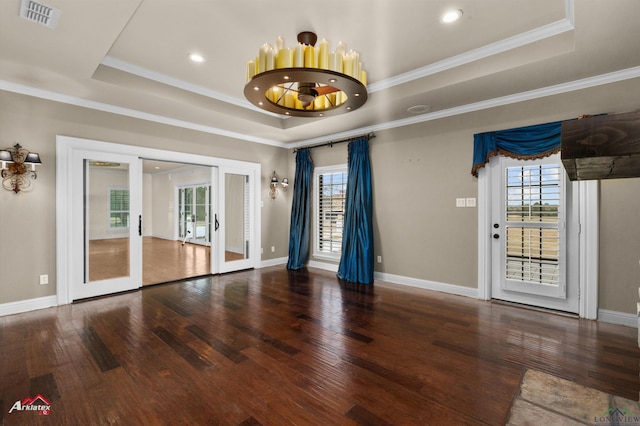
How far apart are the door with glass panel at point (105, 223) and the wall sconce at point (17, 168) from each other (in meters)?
0.44

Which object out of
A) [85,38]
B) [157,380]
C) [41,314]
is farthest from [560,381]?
[41,314]

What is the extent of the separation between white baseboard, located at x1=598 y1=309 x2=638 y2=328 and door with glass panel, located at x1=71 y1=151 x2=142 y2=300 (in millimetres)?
6182

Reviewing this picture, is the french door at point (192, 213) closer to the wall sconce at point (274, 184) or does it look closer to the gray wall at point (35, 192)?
the wall sconce at point (274, 184)

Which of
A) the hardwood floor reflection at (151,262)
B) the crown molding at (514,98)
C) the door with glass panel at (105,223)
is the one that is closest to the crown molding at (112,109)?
the door with glass panel at (105,223)

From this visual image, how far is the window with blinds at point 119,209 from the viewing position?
4375 millimetres

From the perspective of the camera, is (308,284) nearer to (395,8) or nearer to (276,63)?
(276,63)

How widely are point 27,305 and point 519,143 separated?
653cm

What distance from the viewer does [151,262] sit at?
260 inches

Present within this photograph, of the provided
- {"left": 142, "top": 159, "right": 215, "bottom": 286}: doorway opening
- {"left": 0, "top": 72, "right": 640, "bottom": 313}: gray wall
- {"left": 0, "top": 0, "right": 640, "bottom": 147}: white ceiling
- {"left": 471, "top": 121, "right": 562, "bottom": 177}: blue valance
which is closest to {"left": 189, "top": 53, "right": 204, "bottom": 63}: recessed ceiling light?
{"left": 0, "top": 0, "right": 640, "bottom": 147}: white ceiling

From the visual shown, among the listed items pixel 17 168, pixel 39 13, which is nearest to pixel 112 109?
pixel 17 168

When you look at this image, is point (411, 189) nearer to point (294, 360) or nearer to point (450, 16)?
point (450, 16)

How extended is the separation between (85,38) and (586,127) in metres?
3.70

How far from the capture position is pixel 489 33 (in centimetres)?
291

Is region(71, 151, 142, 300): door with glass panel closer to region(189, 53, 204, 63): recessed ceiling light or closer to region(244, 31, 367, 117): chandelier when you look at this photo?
region(189, 53, 204, 63): recessed ceiling light
